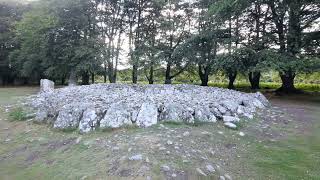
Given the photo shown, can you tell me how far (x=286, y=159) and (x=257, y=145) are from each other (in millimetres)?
845

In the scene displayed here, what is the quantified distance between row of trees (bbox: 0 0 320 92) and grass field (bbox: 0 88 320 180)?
379 inches

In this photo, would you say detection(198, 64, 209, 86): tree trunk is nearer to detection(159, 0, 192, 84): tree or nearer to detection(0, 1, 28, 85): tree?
detection(159, 0, 192, 84): tree

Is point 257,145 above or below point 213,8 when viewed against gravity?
below

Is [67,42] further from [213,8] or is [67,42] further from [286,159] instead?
[286,159]

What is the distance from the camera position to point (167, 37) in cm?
2873

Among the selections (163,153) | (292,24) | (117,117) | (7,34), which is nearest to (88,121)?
(117,117)

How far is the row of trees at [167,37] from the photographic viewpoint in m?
18.1

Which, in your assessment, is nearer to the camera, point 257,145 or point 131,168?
point 131,168

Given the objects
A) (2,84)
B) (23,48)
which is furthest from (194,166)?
(2,84)

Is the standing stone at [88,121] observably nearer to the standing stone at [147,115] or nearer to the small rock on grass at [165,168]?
the standing stone at [147,115]

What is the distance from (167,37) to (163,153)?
23718 mm

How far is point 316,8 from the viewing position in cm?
1862

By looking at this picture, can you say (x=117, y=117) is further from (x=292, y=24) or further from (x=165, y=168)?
(x=292, y=24)

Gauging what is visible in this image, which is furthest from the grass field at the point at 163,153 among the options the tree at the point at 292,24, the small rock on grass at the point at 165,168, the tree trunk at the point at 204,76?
the tree trunk at the point at 204,76
